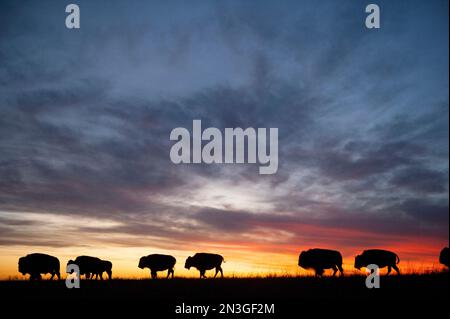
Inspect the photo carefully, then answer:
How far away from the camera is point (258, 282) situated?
69.3ft

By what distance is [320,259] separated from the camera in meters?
33.6

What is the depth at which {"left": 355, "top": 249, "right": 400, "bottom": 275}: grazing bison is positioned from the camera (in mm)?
31406

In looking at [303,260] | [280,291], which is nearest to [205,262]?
[303,260]

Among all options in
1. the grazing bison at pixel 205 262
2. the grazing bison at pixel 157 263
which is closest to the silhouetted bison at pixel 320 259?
the grazing bison at pixel 205 262

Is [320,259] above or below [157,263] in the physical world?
above

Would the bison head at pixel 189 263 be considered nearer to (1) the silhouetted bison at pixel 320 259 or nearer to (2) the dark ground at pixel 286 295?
(1) the silhouetted bison at pixel 320 259

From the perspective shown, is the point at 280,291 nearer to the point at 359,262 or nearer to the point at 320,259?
the point at 320,259

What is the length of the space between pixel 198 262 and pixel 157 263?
428cm

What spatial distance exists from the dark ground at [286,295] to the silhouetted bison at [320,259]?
11.7 m
